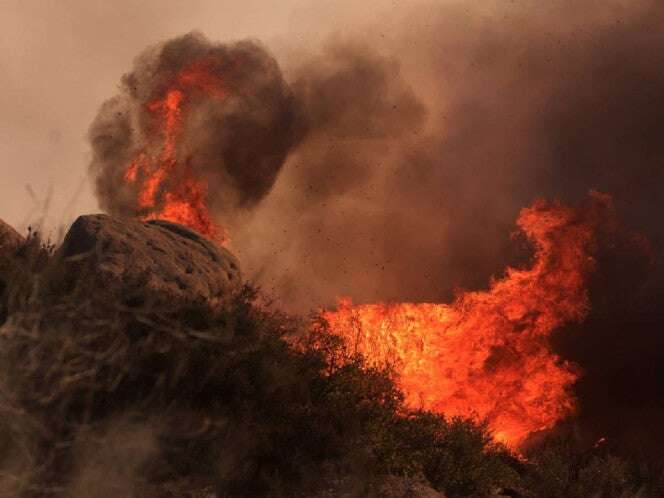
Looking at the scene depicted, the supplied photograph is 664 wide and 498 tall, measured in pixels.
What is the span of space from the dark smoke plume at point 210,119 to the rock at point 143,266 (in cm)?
789

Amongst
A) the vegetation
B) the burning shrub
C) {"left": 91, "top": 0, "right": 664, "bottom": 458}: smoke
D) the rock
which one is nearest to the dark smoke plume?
{"left": 91, "top": 0, "right": 664, "bottom": 458}: smoke

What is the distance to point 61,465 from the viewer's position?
977 centimetres

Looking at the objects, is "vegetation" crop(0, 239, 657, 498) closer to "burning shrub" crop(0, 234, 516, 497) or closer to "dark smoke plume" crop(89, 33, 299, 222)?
"burning shrub" crop(0, 234, 516, 497)

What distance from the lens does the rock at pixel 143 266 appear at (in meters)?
12.3

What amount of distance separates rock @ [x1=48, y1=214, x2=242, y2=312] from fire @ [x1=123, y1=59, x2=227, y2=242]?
631 cm

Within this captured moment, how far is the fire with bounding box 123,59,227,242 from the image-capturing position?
72.2 ft

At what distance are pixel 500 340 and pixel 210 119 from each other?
951 centimetres

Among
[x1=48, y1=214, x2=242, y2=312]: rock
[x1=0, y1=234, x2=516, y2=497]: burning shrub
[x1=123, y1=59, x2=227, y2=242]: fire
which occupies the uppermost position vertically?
[x1=123, y1=59, x2=227, y2=242]: fire

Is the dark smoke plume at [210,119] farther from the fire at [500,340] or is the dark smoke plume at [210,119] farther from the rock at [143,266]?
the rock at [143,266]

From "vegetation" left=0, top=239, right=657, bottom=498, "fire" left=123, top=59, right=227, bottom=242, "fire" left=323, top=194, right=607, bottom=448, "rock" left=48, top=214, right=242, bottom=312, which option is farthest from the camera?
"fire" left=123, top=59, right=227, bottom=242

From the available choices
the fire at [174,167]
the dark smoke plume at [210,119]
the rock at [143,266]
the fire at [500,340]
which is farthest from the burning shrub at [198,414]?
the dark smoke plume at [210,119]

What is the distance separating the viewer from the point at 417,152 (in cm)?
2512

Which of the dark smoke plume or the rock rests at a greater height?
the dark smoke plume

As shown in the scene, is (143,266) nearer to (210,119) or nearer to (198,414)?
(198,414)
